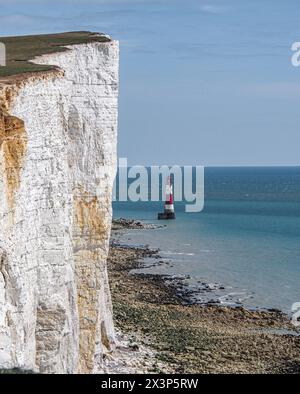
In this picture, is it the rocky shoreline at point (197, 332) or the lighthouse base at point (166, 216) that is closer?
the rocky shoreline at point (197, 332)

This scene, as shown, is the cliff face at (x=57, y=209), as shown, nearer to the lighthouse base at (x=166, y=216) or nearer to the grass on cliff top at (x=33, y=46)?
the grass on cliff top at (x=33, y=46)

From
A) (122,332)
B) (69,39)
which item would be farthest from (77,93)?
(122,332)

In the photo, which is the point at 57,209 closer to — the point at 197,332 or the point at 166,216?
the point at 197,332

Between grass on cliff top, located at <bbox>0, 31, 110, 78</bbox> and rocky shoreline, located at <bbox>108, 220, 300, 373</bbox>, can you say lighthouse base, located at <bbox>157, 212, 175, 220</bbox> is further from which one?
grass on cliff top, located at <bbox>0, 31, 110, 78</bbox>

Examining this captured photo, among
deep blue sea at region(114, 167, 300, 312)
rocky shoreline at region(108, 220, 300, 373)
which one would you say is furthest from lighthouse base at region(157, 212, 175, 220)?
rocky shoreline at region(108, 220, 300, 373)

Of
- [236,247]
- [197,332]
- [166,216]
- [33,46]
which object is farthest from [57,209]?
[166,216]

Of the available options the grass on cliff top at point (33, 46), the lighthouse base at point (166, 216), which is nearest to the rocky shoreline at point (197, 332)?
the grass on cliff top at point (33, 46)
